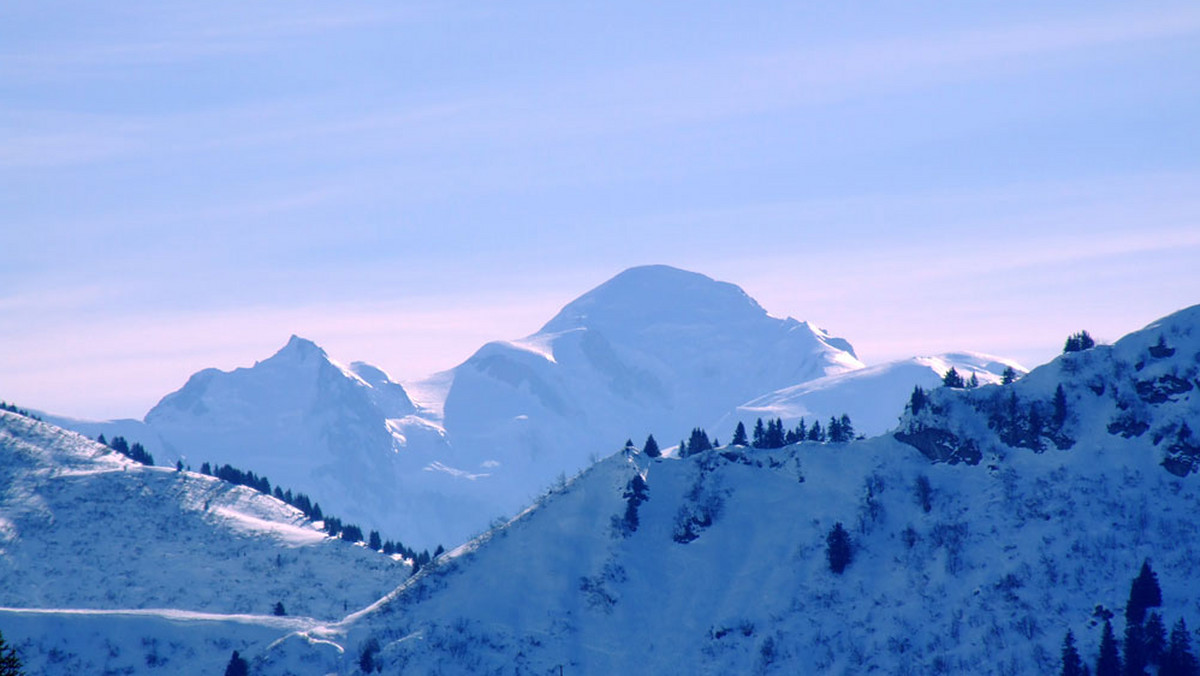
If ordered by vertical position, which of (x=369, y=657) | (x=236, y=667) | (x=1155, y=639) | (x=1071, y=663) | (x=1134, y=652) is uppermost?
(x=369, y=657)

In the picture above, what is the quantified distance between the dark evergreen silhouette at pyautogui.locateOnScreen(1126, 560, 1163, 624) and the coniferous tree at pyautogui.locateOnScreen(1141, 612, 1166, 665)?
2.47 metres

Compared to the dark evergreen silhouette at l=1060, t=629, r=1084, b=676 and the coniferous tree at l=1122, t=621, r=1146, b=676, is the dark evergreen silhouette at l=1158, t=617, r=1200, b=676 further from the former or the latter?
the dark evergreen silhouette at l=1060, t=629, r=1084, b=676

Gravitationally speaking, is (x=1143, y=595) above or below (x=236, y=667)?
above

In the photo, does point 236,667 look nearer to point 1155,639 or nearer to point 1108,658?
point 1108,658

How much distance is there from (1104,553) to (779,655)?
4003 cm

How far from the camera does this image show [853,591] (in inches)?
7835

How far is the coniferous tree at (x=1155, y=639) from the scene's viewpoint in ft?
567

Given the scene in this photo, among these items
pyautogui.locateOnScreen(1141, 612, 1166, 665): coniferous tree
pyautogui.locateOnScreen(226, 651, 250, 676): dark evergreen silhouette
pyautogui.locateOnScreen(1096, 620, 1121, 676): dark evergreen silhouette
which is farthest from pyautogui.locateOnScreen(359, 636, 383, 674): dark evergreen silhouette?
pyautogui.locateOnScreen(1141, 612, 1166, 665): coniferous tree

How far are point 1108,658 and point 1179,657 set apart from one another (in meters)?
7.10

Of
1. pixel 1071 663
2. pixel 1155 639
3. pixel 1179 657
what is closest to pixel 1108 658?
pixel 1071 663

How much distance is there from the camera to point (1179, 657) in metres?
171

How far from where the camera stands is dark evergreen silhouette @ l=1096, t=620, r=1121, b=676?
566 ft

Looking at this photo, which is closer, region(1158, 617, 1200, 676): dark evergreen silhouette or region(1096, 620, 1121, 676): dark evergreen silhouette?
region(1158, 617, 1200, 676): dark evergreen silhouette

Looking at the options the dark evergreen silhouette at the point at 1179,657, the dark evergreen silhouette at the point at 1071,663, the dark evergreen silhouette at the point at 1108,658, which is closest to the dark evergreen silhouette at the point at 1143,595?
the dark evergreen silhouette at the point at 1108,658
